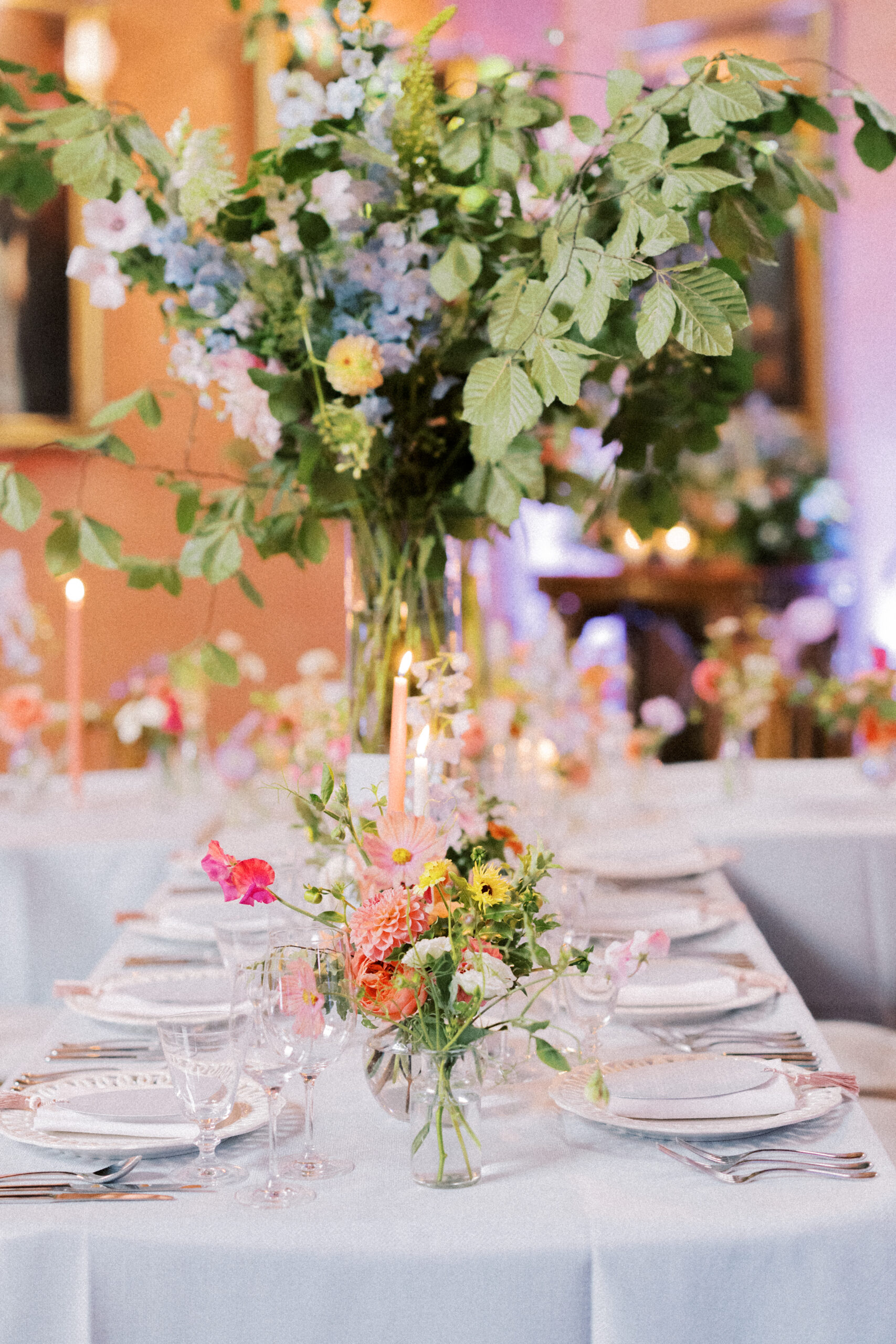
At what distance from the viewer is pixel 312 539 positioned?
137 cm

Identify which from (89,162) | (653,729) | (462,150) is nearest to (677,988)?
(462,150)

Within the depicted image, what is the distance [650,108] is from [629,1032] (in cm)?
77

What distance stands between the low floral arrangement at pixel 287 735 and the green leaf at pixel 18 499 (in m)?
0.73

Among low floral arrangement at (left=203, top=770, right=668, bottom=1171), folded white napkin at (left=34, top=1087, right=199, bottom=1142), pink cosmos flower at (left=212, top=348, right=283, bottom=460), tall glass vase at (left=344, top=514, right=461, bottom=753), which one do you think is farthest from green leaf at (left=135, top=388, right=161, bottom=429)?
folded white napkin at (left=34, top=1087, right=199, bottom=1142)

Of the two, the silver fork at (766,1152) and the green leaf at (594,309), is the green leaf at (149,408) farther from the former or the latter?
the silver fork at (766,1152)

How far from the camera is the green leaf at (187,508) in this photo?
1396mm

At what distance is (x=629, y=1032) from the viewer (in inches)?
45.7

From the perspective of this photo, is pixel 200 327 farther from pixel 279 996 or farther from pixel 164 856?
pixel 164 856

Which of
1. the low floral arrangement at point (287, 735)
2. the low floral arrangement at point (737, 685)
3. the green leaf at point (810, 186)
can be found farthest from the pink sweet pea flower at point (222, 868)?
the low floral arrangement at point (737, 685)

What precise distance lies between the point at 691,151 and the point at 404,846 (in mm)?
554

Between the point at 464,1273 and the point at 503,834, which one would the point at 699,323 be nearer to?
the point at 503,834

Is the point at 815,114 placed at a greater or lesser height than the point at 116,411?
greater

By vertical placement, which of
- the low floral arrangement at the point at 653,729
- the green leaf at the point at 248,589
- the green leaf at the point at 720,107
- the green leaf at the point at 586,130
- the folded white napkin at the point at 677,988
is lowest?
the folded white napkin at the point at 677,988

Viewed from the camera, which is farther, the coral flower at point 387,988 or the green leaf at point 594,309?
the green leaf at point 594,309
